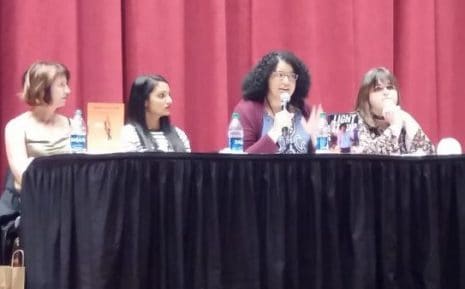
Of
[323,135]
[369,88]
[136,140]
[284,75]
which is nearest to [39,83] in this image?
[136,140]

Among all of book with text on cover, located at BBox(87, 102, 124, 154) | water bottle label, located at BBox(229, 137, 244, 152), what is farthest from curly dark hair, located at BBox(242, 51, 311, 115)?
book with text on cover, located at BBox(87, 102, 124, 154)

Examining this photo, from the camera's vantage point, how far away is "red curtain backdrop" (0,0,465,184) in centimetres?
421

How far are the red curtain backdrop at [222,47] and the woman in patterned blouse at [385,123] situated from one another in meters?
0.90

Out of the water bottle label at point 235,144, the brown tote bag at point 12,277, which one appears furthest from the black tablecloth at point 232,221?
the water bottle label at point 235,144

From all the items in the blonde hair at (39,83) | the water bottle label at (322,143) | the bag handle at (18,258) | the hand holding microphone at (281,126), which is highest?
the blonde hair at (39,83)

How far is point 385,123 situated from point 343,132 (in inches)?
15.8

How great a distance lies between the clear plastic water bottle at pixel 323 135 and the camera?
3330mm

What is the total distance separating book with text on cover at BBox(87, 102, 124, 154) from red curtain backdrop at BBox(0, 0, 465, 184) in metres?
1.05

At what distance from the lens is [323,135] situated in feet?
11.1

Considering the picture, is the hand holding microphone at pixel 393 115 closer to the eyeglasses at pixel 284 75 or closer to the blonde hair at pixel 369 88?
the blonde hair at pixel 369 88

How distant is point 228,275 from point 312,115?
3.19 feet

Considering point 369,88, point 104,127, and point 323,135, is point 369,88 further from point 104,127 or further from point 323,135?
point 104,127

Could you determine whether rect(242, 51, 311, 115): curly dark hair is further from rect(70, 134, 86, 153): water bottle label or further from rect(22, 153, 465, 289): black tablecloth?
rect(70, 134, 86, 153): water bottle label

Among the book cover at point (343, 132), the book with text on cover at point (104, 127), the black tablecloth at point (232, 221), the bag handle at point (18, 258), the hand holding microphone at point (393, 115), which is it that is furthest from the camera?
the hand holding microphone at point (393, 115)
